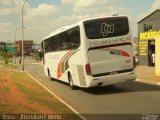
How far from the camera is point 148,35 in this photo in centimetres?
4725

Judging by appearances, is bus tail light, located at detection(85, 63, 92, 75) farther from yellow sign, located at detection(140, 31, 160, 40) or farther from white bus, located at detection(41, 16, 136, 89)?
yellow sign, located at detection(140, 31, 160, 40)

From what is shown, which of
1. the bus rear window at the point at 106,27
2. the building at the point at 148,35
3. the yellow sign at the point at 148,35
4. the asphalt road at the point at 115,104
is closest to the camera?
the asphalt road at the point at 115,104

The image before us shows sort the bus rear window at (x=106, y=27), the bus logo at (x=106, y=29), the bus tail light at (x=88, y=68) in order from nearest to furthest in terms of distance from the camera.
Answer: the bus tail light at (x=88, y=68)
the bus rear window at (x=106, y=27)
the bus logo at (x=106, y=29)

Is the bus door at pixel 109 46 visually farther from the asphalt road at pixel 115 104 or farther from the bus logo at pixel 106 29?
the asphalt road at pixel 115 104

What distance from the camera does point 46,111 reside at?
43.8 ft

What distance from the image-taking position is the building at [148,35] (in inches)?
1807

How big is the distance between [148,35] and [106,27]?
1153 inches

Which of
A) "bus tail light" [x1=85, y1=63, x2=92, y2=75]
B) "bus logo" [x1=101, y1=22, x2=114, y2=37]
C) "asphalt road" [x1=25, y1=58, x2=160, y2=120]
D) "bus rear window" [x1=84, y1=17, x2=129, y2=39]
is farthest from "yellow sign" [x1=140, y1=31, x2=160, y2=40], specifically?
"bus tail light" [x1=85, y1=63, x2=92, y2=75]

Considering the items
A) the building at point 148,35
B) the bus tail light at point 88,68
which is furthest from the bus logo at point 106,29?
the building at point 148,35

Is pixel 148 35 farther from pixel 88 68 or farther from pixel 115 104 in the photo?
pixel 115 104

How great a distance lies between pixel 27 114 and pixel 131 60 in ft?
26.5

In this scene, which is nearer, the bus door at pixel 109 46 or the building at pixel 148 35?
the bus door at pixel 109 46

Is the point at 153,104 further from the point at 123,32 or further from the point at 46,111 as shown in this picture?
the point at 123,32

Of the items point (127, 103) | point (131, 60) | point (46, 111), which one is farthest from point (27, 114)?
point (131, 60)
